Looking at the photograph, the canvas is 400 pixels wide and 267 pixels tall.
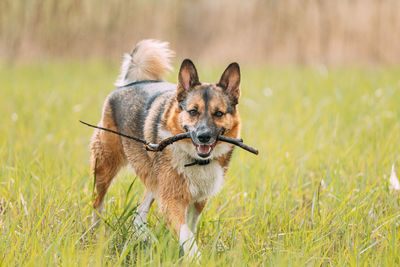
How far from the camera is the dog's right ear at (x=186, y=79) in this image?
9.99 feet

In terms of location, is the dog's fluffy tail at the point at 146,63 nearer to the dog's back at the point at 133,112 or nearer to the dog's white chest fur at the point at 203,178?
the dog's back at the point at 133,112

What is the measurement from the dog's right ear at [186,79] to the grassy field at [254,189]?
0.81 metres

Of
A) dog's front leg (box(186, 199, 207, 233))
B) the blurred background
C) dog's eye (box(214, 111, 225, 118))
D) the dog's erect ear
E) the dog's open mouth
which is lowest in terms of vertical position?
dog's front leg (box(186, 199, 207, 233))

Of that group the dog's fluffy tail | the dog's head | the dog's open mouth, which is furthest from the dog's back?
the dog's open mouth

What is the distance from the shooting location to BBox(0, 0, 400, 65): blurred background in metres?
11.6

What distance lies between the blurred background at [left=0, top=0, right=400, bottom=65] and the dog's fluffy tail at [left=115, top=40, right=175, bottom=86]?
800 centimetres

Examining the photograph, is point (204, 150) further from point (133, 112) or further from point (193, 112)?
point (133, 112)

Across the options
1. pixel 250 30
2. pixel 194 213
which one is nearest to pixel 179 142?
pixel 194 213

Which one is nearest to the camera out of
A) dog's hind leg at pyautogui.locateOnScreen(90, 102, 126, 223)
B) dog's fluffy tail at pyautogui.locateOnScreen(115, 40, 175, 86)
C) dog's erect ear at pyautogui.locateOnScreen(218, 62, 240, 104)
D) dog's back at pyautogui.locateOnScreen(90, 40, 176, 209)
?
dog's erect ear at pyautogui.locateOnScreen(218, 62, 240, 104)

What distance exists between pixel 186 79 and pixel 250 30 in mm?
10344

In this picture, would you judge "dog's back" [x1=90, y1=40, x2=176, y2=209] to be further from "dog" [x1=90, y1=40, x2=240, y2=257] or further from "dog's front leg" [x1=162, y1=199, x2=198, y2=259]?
"dog's front leg" [x1=162, y1=199, x2=198, y2=259]

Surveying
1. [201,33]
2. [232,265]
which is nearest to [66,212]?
[232,265]

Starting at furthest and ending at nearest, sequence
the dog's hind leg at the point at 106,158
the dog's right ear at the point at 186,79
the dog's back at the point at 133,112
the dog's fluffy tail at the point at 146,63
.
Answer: the dog's fluffy tail at the point at 146,63, the dog's hind leg at the point at 106,158, the dog's back at the point at 133,112, the dog's right ear at the point at 186,79

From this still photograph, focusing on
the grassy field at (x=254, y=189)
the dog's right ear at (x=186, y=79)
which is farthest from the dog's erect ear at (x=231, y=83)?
the grassy field at (x=254, y=189)
